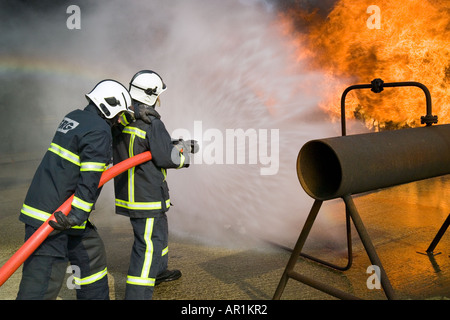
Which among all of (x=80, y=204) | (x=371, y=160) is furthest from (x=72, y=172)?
(x=371, y=160)

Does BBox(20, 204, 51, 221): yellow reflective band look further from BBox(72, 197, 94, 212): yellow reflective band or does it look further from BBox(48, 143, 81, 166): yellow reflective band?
BBox(48, 143, 81, 166): yellow reflective band

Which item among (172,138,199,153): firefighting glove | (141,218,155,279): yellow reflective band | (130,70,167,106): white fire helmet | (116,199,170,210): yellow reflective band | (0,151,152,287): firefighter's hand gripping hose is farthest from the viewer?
(172,138,199,153): firefighting glove

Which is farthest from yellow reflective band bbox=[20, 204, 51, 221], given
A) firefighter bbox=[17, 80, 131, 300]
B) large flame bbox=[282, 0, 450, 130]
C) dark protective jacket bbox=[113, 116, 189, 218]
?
large flame bbox=[282, 0, 450, 130]

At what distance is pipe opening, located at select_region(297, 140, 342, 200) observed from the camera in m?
2.75

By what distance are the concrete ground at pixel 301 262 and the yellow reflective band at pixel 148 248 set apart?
1.30 feet

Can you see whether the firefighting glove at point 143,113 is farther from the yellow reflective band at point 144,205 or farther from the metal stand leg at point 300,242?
the metal stand leg at point 300,242

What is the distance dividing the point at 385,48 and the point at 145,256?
5751mm

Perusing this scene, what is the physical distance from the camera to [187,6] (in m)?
7.05

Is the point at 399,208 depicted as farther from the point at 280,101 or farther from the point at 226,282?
the point at 226,282

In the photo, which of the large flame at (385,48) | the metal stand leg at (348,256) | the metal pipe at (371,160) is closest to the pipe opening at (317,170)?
the metal pipe at (371,160)

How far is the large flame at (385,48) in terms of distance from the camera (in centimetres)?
658

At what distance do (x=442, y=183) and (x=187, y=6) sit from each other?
5480mm

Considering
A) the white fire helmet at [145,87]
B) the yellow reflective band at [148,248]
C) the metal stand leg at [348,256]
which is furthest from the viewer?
the metal stand leg at [348,256]

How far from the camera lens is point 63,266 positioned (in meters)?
2.58
